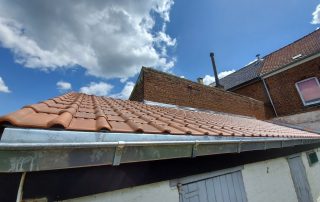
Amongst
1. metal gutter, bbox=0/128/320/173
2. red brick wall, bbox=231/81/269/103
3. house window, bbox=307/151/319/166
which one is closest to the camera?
metal gutter, bbox=0/128/320/173

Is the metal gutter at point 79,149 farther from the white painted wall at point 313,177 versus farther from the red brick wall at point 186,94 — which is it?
the white painted wall at point 313,177

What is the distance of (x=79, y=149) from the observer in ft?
4.65

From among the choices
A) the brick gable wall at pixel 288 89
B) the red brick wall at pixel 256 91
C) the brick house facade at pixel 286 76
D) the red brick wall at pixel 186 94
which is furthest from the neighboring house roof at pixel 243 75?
the red brick wall at pixel 186 94

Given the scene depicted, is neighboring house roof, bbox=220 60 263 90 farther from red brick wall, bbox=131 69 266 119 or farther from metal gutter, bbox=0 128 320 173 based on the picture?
metal gutter, bbox=0 128 320 173

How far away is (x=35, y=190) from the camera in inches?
58.4

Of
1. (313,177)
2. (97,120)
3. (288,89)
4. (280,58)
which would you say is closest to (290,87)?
(288,89)

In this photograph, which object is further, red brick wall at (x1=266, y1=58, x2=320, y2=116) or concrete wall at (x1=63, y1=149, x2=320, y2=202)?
red brick wall at (x1=266, y1=58, x2=320, y2=116)

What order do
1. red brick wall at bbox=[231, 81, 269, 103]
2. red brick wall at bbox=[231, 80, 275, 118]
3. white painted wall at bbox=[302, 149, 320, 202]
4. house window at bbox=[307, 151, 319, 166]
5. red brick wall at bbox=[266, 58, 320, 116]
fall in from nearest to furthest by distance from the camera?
white painted wall at bbox=[302, 149, 320, 202], house window at bbox=[307, 151, 319, 166], red brick wall at bbox=[266, 58, 320, 116], red brick wall at bbox=[231, 80, 275, 118], red brick wall at bbox=[231, 81, 269, 103]

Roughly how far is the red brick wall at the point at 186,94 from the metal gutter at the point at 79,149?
493 cm

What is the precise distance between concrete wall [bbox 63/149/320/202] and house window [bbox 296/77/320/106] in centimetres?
728

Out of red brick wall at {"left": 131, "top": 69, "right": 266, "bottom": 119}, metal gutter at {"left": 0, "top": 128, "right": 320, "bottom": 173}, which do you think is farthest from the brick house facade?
metal gutter at {"left": 0, "top": 128, "right": 320, "bottom": 173}

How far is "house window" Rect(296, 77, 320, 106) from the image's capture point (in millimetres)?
12570

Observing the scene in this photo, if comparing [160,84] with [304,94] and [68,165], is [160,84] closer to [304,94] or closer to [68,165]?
[68,165]

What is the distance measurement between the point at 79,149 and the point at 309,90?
15971mm
